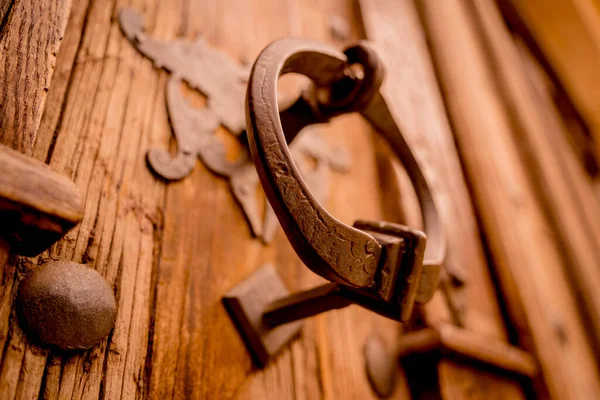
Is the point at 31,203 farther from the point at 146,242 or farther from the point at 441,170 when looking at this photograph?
the point at 441,170

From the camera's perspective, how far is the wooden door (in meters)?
0.37

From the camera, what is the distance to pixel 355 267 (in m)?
0.36

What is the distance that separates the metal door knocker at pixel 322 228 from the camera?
1.12 feet

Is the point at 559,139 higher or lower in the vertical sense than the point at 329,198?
higher

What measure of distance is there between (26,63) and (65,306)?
0.20 metres

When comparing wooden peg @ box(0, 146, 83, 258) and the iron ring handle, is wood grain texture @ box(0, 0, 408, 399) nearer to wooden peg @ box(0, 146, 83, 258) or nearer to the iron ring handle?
wooden peg @ box(0, 146, 83, 258)

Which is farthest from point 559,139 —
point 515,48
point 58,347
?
point 58,347

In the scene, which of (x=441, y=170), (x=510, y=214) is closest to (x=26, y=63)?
(x=441, y=170)

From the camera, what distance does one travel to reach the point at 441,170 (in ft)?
3.03

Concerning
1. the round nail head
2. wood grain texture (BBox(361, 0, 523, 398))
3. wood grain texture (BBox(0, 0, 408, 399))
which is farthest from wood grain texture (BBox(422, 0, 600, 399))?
the round nail head

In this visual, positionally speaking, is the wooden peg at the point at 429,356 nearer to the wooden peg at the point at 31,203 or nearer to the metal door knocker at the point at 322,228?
the metal door knocker at the point at 322,228

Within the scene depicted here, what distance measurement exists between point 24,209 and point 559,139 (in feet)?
5.03

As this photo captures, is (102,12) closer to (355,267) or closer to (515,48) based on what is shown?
(355,267)

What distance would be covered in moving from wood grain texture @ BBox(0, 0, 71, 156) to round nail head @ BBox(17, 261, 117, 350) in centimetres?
11
